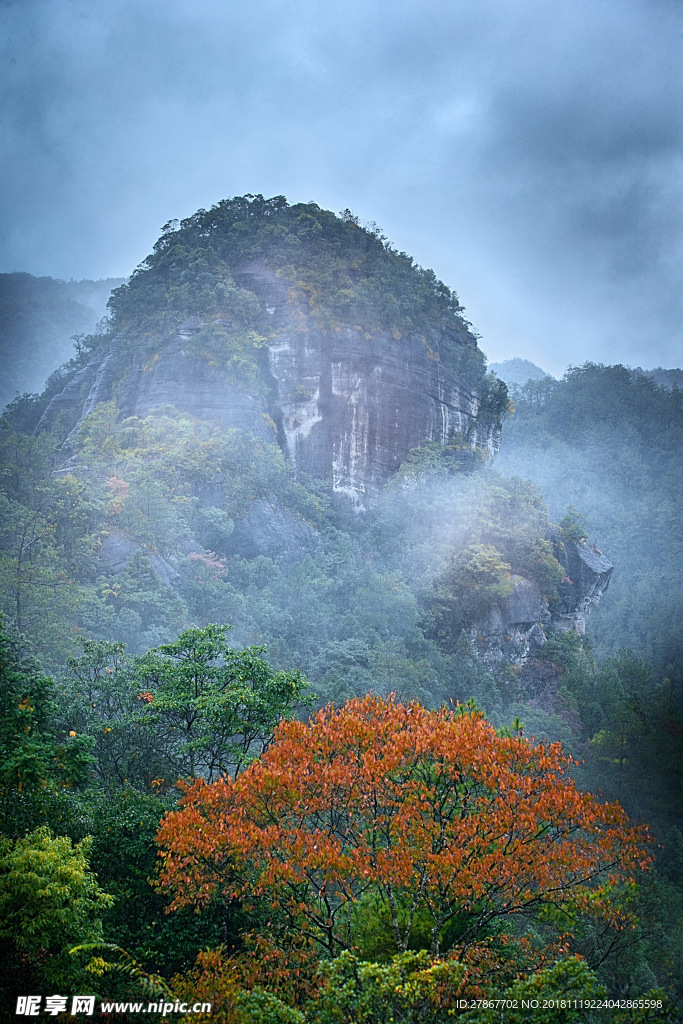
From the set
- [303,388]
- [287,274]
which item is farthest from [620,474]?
[287,274]

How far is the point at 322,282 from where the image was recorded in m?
32.6

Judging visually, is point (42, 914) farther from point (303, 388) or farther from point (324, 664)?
point (303, 388)

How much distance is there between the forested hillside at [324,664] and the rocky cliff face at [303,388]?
18 cm

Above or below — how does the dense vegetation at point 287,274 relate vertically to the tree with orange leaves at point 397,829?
above

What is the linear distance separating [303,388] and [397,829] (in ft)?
85.7

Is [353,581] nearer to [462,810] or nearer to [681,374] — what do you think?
[462,810]

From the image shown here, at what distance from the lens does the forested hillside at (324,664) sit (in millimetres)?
6777

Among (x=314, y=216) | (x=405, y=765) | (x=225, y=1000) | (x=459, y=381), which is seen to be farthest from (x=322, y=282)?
(x=225, y=1000)

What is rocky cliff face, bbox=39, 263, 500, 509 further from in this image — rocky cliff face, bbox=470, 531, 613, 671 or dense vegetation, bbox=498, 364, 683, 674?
dense vegetation, bbox=498, 364, 683, 674

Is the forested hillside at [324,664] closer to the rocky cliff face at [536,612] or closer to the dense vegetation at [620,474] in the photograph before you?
the rocky cliff face at [536,612]

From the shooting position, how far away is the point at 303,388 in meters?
30.9

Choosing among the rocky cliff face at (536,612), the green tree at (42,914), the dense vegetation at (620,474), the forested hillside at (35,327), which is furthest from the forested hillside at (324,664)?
the forested hillside at (35,327)

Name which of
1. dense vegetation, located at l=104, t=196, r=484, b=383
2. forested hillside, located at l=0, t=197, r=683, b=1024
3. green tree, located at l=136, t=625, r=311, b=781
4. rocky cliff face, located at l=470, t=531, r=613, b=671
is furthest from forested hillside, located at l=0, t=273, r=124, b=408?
green tree, located at l=136, t=625, r=311, b=781

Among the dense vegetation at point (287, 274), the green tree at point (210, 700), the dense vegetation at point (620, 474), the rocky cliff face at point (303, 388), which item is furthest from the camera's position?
the dense vegetation at point (620, 474)
